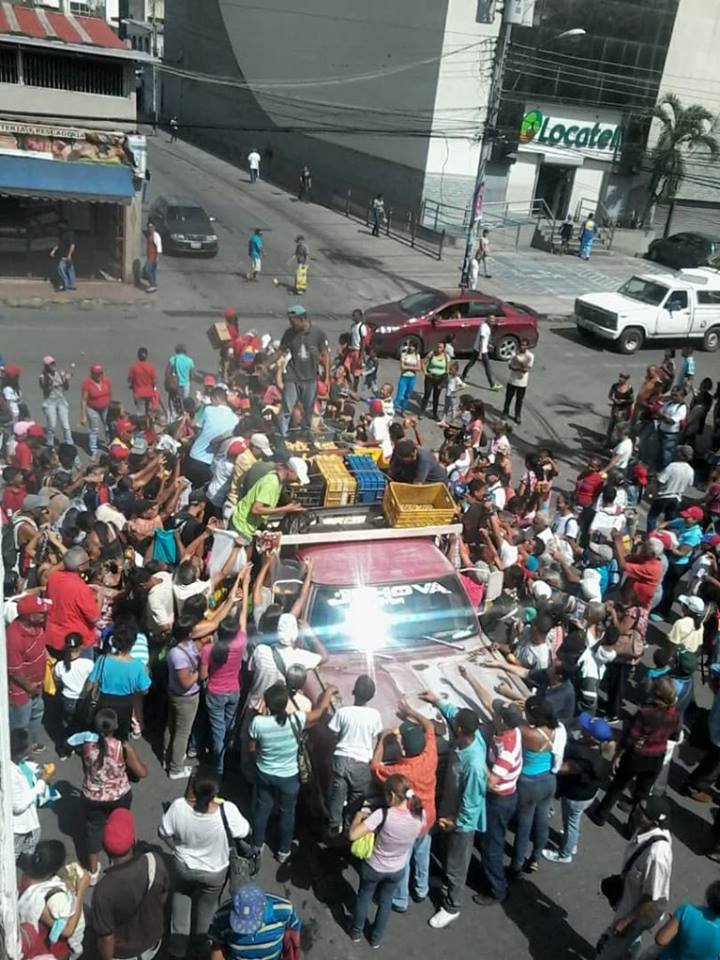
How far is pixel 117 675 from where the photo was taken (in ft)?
20.4

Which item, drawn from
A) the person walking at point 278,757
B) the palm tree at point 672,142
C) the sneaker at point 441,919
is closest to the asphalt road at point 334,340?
the sneaker at point 441,919

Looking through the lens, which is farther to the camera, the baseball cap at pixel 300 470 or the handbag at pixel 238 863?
the baseball cap at pixel 300 470

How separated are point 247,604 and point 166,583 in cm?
77

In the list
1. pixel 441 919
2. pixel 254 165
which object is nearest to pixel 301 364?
pixel 441 919

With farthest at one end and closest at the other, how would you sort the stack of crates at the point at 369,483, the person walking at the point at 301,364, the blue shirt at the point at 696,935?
the person walking at the point at 301,364 → the stack of crates at the point at 369,483 → the blue shirt at the point at 696,935

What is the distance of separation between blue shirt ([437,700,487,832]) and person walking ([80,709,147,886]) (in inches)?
82.7

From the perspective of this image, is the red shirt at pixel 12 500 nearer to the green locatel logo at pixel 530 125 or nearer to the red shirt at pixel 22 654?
the red shirt at pixel 22 654

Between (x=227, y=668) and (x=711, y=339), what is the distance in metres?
19.2

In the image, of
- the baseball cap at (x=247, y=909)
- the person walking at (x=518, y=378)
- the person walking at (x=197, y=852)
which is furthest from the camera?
the person walking at (x=518, y=378)

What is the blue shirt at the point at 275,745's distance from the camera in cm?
578

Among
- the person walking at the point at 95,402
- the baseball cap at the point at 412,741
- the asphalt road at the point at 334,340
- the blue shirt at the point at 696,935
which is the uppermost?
the baseball cap at the point at 412,741

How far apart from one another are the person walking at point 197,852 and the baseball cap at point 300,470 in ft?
12.3

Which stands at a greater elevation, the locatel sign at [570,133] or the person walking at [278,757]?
the locatel sign at [570,133]

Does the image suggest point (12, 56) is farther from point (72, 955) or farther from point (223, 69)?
point (223, 69)
